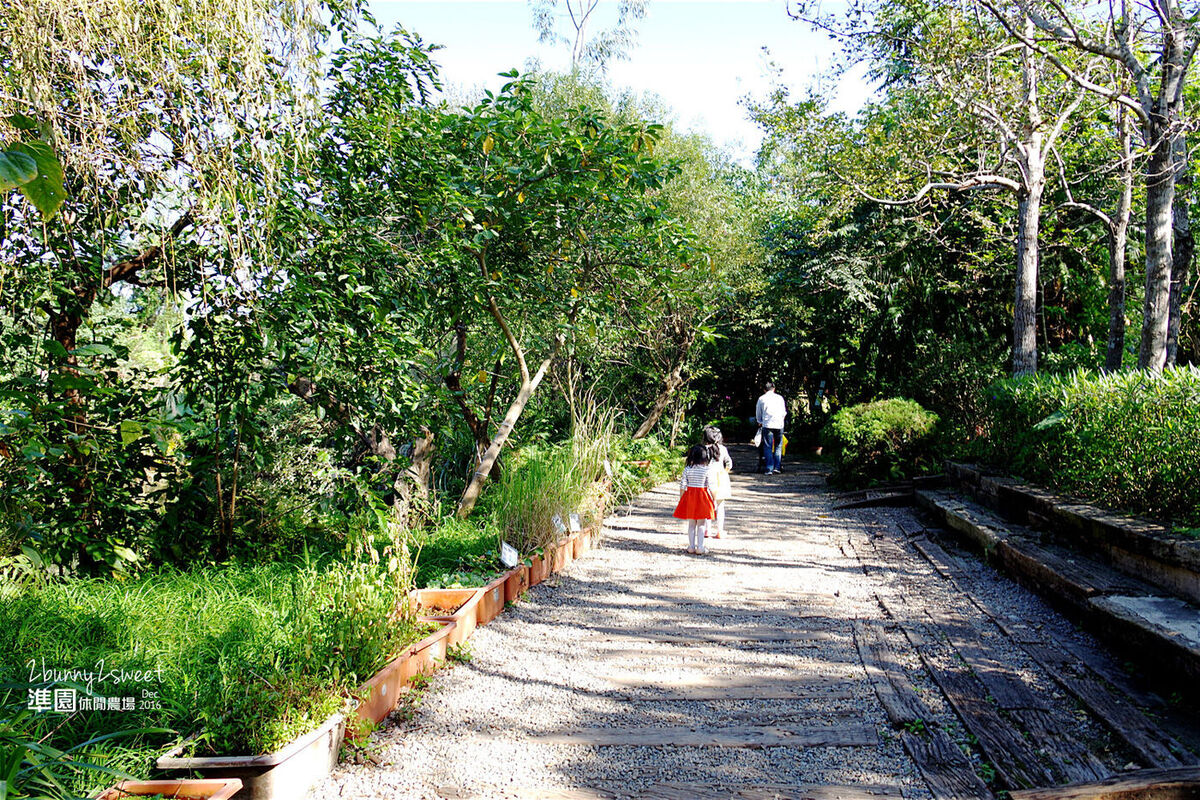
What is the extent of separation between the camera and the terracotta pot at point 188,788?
2.62 metres

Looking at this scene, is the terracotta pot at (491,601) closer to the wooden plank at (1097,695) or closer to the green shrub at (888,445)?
the wooden plank at (1097,695)

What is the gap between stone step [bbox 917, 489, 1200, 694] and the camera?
12.9 ft

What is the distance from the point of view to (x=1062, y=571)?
5.46m

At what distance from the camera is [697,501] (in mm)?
7801

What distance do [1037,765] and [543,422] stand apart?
30.0 feet

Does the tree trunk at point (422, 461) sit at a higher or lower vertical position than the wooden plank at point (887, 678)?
higher

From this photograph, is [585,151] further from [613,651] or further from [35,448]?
[35,448]

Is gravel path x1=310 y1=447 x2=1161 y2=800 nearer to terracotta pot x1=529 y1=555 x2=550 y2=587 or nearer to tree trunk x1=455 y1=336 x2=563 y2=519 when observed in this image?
terracotta pot x1=529 y1=555 x2=550 y2=587

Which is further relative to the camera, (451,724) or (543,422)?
(543,422)

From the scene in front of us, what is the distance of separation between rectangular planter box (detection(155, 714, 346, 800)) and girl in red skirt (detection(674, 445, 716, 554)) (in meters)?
5.16

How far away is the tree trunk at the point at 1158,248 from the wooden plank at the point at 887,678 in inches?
188

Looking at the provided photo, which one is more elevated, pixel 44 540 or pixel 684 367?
pixel 684 367

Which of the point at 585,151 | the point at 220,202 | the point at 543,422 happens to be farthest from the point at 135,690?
the point at 543,422

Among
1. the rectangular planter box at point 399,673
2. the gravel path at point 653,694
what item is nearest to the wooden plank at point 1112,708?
the gravel path at point 653,694
